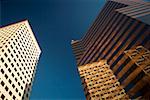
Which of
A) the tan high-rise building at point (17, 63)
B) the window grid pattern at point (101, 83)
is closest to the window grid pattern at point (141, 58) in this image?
the window grid pattern at point (101, 83)

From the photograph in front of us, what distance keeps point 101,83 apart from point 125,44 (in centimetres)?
1110

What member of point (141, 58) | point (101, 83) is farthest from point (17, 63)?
point (141, 58)

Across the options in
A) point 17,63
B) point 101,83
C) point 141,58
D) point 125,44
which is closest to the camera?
point 141,58

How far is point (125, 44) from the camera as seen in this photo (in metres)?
48.5

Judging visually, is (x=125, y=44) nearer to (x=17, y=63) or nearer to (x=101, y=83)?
(x=101, y=83)

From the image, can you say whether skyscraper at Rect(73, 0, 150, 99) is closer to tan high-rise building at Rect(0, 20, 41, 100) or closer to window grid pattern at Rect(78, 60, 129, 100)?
window grid pattern at Rect(78, 60, 129, 100)

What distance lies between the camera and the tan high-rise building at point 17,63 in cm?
5250

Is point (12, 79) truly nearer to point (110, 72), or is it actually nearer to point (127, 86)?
point (110, 72)

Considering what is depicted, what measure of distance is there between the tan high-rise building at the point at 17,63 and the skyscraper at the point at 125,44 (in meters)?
15.9

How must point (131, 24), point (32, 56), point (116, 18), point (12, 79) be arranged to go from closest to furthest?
point (131, 24), point (12, 79), point (116, 18), point (32, 56)

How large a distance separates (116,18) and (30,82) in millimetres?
27547

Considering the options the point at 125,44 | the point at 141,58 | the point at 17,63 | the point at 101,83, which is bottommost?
the point at 141,58

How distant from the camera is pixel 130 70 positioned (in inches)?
1473

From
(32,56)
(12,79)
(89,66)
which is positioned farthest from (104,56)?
(32,56)
